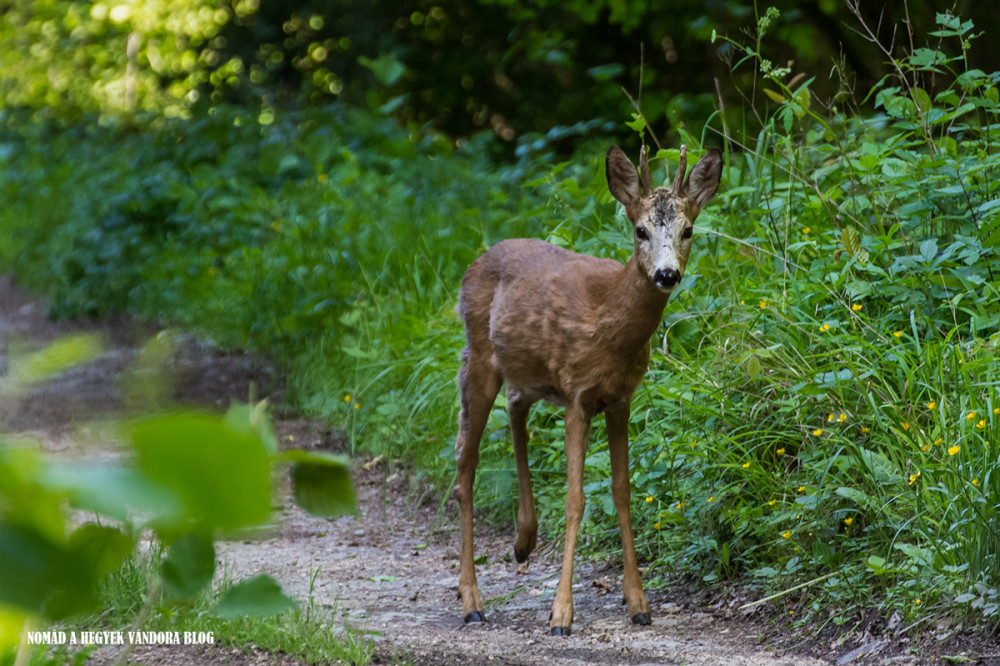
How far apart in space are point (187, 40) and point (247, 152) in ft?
20.3

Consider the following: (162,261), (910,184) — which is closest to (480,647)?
(910,184)

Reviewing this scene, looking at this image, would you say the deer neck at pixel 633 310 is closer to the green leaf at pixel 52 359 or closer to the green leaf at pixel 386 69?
the green leaf at pixel 52 359

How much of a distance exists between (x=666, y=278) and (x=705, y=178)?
1.68 feet

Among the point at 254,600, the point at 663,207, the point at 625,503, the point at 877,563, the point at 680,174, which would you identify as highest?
the point at 680,174

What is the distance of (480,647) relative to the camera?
3830mm

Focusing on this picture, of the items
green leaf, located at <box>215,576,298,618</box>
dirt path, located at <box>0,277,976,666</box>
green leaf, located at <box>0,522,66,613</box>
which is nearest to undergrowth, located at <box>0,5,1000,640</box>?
dirt path, located at <box>0,277,976,666</box>

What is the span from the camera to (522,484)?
15.5ft

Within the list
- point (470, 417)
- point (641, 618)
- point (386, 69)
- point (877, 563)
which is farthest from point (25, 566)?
point (386, 69)

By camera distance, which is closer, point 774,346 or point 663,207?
point 663,207

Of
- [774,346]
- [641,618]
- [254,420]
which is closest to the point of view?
[254,420]

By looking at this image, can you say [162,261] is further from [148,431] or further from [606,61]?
[148,431]

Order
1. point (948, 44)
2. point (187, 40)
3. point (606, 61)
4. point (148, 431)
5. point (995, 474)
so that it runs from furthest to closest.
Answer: point (187, 40), point (606, 61), point (948, 44), point (995, 474), point (148, 431)

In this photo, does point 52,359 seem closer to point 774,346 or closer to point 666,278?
point 666,278

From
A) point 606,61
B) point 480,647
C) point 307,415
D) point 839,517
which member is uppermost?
point 606,61
